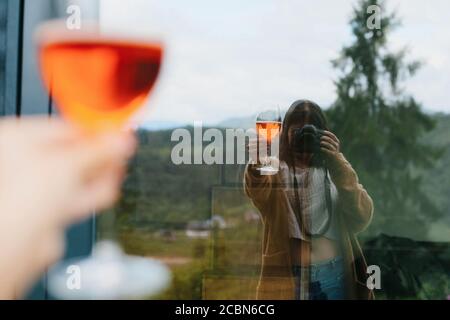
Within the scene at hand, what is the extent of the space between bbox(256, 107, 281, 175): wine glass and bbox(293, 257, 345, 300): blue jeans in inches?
11.4

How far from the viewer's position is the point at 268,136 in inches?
87.0

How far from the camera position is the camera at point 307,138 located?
2.22 metres

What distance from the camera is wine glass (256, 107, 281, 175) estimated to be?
220 cm

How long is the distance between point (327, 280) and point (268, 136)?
1.39 feet

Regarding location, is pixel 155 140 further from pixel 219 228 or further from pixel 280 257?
pixel 280 257

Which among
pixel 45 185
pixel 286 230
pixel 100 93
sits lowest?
pixel 286 230

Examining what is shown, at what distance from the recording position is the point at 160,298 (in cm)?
221

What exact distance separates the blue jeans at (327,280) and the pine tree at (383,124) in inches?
5.5

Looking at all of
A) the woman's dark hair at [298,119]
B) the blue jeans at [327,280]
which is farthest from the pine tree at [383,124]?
the blue jeans at [327,280]

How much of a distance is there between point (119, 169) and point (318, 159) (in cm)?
54

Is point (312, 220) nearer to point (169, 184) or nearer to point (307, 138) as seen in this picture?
point (307, 138)

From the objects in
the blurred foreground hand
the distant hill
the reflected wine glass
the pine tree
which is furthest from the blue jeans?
the blurred foreground hand

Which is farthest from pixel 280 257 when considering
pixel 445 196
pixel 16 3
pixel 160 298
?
pixel 16 3

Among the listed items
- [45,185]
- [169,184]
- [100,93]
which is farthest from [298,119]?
[45,185]
